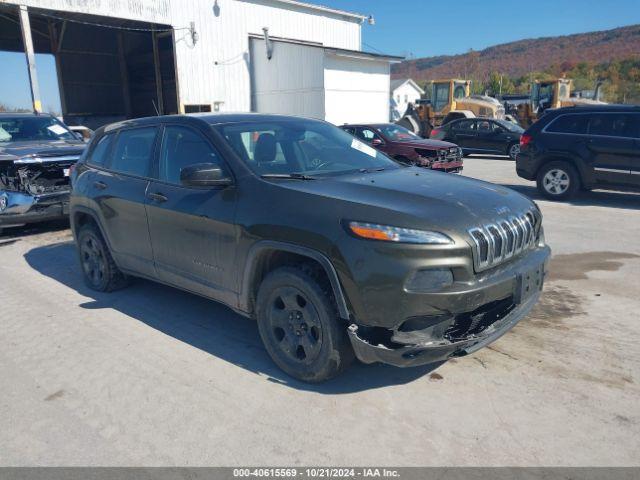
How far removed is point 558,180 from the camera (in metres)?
10.0

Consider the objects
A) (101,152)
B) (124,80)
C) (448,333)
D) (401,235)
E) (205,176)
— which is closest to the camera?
(401,235)

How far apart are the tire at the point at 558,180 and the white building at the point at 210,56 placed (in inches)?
554

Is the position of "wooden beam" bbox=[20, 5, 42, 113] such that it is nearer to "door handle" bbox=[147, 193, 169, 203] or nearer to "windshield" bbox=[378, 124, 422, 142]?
"windshield" bbox=[378, 124, 422, 142]

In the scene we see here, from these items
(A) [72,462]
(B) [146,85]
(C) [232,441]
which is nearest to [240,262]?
(C) [232,441]

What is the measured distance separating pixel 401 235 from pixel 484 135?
1670 cm

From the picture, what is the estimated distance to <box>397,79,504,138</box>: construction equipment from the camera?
23.6 m

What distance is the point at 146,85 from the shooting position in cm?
2919

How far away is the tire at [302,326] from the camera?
3.25 meters

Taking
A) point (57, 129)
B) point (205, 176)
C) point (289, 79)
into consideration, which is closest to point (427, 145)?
point (57, 129)

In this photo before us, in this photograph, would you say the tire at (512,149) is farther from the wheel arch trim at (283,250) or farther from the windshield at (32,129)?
the wheel arch trim at (283,250)

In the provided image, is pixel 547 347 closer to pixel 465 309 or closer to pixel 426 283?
pixel 465 309

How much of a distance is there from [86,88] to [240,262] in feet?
99.0

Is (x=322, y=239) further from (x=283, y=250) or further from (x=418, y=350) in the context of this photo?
(x=418, y=350)

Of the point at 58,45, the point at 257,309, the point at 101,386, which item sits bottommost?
the point at 101,386
